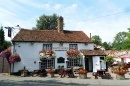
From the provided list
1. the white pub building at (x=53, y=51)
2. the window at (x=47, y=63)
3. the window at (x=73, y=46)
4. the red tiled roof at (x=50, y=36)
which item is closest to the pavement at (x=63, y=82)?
the white pub building at (x=53, y=51)

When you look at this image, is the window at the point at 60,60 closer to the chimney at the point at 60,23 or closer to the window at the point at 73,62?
the window at the point at 73,62

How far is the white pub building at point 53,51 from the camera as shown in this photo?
27750 mm

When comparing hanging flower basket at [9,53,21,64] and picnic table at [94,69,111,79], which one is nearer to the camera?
picnic table at [94,69,111,79]

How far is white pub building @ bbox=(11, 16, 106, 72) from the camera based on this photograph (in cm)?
2775

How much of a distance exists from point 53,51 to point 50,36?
2.94 meters

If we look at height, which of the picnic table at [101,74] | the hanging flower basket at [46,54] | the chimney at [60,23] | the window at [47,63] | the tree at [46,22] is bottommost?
the picnic table at [101,74]

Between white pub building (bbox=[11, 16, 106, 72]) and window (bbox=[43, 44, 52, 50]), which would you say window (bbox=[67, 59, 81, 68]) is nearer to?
white pub building (bbox=[11, 16, 106, 72])

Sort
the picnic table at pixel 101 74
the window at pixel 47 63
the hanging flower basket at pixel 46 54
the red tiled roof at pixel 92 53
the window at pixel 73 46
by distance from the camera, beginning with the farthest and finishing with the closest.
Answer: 1. the window at pixel 73 46
2. the red tiled roof at pixel 92 53
3. the window at pixel 47 63
4. the hanging flower basket at pixel 46 54
5. the picnic table at pixel 101 74

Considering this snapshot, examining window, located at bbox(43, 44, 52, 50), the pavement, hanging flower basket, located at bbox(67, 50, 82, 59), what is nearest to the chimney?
window, located at bbox(43, 44, 52, 50)

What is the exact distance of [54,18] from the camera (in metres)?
63.0

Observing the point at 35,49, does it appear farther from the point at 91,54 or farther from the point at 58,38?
the point at 91,54

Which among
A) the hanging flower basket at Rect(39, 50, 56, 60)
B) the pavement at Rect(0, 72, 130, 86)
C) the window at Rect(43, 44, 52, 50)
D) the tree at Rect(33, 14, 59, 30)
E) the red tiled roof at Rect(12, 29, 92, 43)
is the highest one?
the tree at Rect(33, 14, 59, 30)

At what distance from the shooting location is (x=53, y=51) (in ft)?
94.5

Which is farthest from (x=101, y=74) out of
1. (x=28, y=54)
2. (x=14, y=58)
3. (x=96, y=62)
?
(x=14, y=58)
